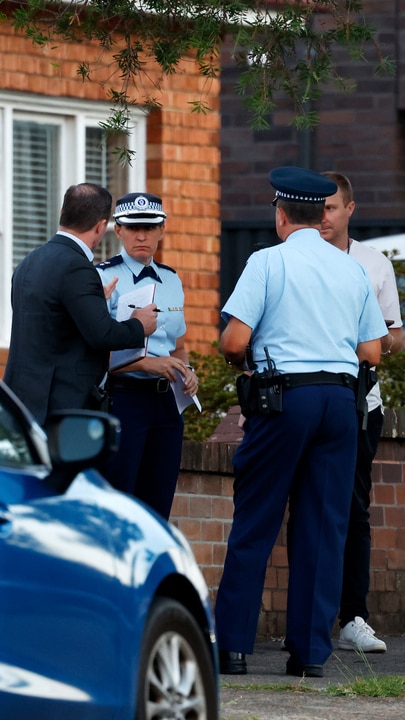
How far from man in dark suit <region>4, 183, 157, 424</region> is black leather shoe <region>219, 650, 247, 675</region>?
114cm

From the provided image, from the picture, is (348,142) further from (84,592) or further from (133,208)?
(84,592)

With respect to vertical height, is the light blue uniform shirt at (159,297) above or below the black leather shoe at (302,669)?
above

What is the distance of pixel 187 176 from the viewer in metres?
15.5

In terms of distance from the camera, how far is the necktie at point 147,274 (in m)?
8.32

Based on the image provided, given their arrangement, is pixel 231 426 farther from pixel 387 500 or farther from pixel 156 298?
pixel 156 298

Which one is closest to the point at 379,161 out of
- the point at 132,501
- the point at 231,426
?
the point at 231,426

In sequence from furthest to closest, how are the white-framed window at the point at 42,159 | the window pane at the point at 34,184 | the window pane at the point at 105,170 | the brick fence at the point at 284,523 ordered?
the window pane at the point at 105,170
the window pane at the point at 34,184
the white-framed window at the point at 42,159
the brick fence at the point at 284,523

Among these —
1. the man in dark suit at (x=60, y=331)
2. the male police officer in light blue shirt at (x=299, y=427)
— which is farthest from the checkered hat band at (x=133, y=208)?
the male police officer in light blue shirt at (x=299, y=427)

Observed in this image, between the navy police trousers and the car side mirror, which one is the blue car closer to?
the car side mirror

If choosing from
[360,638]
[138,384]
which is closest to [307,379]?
[138,384]

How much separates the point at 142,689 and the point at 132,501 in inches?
22.7

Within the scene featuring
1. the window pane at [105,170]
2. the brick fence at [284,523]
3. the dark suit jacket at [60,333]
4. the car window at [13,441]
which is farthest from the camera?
the window pane at [105,170]

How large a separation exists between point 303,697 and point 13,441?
276 cm

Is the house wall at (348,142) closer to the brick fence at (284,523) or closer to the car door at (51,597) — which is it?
the brick fence at (284,523)
